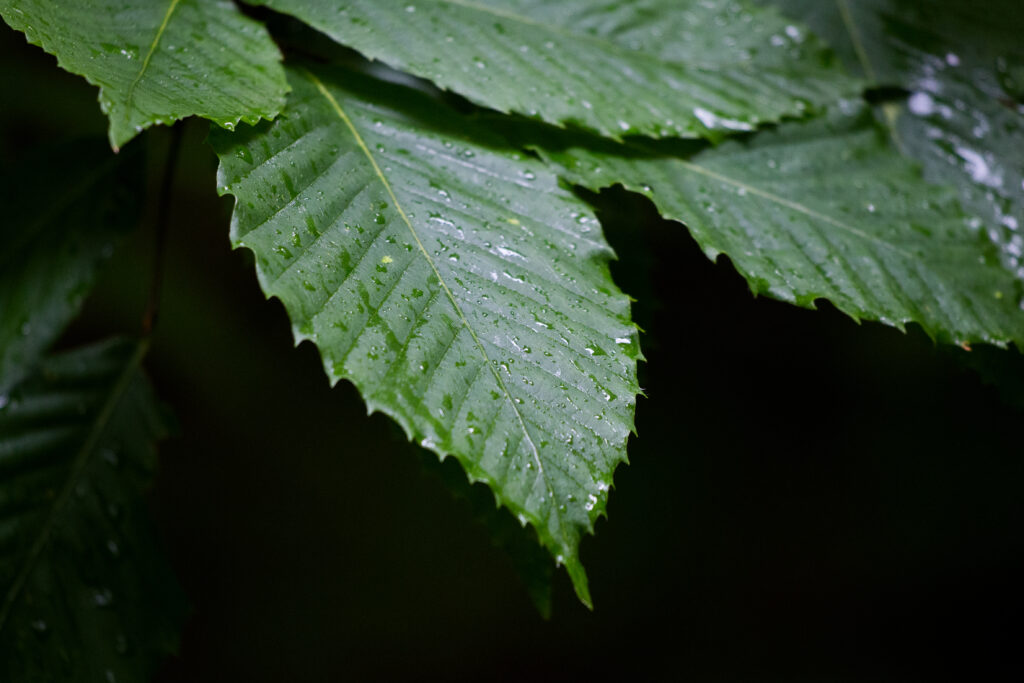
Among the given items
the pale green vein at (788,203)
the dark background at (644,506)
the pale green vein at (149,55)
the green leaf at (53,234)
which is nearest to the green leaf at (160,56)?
the pale green vein at (149,55)

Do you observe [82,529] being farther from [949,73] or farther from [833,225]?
[949,73]

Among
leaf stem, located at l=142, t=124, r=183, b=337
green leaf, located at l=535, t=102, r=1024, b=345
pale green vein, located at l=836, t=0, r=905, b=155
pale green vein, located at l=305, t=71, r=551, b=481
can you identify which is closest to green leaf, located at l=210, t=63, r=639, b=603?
pale green vein, located at l=305, t=71, r=551, b=481

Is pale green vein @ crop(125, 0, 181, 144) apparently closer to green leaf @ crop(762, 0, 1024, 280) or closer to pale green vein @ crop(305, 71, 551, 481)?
pale green vein @ crop(305, 71, 551, 481)

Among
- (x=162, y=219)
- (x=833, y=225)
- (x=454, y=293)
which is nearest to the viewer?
(x=454, y=293)

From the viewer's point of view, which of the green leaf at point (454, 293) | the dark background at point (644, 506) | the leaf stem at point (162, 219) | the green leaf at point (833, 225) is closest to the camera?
the green leaf at point (454, 293)

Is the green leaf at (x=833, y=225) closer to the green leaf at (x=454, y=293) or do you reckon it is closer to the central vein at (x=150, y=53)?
the green leaf at (x=454, y=293)

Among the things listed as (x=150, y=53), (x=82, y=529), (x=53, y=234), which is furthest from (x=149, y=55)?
(x=82, y=529)
